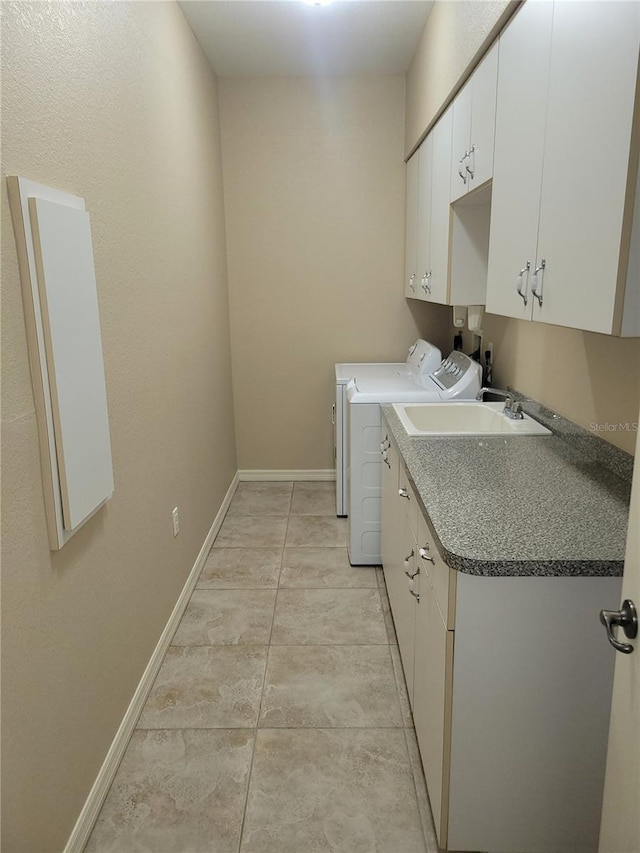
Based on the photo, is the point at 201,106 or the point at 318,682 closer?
the point at 318,682

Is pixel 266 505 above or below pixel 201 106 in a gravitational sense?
below

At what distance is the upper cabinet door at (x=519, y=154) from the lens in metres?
1.48

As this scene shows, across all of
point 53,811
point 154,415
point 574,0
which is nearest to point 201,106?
point 154,415

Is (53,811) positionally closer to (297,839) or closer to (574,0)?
(297,839)

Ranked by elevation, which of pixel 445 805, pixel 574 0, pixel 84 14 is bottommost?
pixel 445 805

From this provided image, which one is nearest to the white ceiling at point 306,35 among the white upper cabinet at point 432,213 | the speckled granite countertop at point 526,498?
the white upper cabinet at point 432,213

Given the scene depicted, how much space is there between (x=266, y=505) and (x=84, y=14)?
2.85 metres

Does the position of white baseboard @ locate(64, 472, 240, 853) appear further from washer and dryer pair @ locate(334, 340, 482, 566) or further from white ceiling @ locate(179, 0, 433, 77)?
white ceiling @ locate(179, 0, 433, 77)

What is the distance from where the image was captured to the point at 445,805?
1383mm

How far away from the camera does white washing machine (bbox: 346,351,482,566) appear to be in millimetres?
2795

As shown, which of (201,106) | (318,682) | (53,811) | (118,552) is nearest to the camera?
(53,811)

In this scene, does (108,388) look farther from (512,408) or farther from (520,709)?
(512,408)

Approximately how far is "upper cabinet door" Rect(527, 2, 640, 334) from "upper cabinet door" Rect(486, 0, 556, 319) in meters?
0.06

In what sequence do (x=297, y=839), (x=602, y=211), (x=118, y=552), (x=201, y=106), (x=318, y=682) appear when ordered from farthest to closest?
1. (x=201, y=106)
2. (x=318, y=682)
3. (x=118, y=552)
4. (x=297, y=839)
5. (x=602, y=211)
